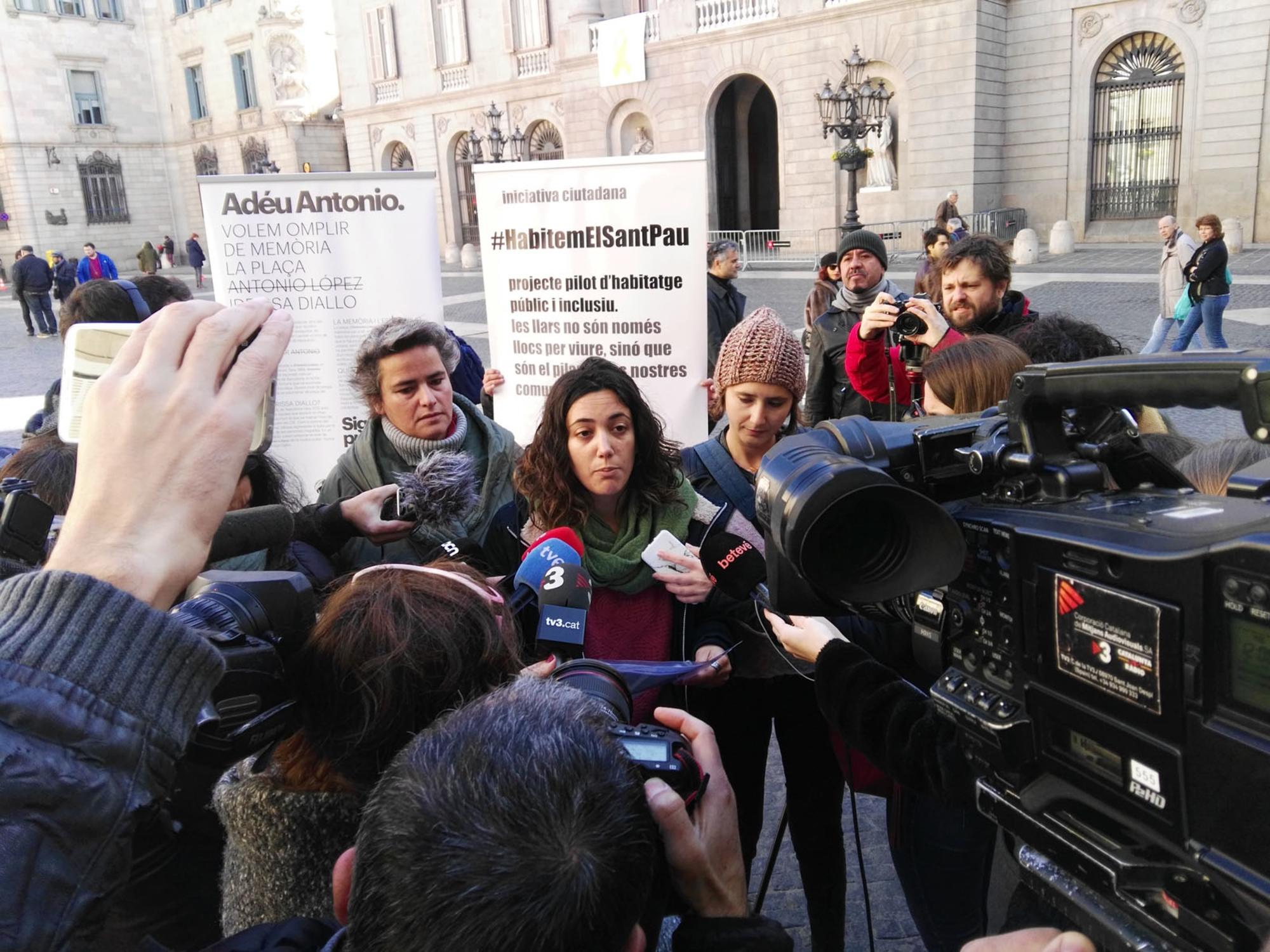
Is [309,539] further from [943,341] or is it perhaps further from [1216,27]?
[1216,27]

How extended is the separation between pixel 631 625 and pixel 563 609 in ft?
1.84

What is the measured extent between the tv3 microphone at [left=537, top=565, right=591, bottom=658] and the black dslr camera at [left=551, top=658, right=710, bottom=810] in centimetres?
46

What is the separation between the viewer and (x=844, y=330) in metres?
4.79

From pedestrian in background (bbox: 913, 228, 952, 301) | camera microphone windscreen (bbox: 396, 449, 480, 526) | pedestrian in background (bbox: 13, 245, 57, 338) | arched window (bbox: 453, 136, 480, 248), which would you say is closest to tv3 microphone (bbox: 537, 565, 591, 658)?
camera microphone windscreen (bbox: 396, 449, 480, 526)

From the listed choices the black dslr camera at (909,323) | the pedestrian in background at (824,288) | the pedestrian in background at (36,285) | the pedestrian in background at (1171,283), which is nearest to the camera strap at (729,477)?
the black dslr camera at (909,323)

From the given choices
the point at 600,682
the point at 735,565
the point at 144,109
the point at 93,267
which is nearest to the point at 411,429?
the point at 735,565

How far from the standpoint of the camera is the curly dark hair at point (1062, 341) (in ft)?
9.16

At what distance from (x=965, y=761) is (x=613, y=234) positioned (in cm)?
276

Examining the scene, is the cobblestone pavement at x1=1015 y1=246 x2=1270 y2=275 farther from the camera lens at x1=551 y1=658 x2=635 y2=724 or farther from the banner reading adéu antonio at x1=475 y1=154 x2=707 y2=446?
the camera lens at x1=551 y1=658 x2=635 y2=724

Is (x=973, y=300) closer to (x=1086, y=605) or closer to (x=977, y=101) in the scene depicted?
(x=1086, y=605)

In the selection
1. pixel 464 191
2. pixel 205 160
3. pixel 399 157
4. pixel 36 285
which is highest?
pixel 205 160

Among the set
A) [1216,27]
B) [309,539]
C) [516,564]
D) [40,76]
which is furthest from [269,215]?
[40,76]

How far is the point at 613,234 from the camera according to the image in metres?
3.68

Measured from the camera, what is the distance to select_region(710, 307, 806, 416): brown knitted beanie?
2811 mm
